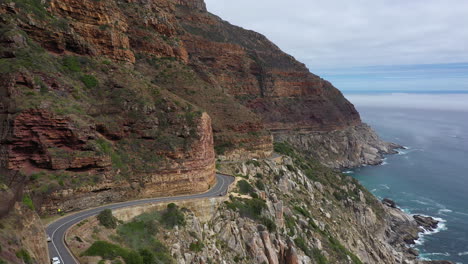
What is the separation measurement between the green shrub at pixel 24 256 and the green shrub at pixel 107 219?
Result: 12.7 m

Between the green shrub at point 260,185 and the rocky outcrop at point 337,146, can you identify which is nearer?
the green shrub at point 260,185

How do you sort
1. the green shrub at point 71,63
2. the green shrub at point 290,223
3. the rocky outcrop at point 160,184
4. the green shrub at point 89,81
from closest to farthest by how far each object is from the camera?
1. the rocky outcrop at point 160,184
2. the green shrub at point 89,81
3. the green shrub at point 71,63
4. the green shrub at point 290,223

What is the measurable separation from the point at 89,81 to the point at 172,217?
19.7 metres

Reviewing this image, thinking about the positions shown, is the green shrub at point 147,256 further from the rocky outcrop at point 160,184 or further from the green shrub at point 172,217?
the rocky outcrop at point 160,184

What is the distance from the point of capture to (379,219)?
6481 cm

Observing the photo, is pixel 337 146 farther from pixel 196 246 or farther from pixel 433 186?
pixel 196 246

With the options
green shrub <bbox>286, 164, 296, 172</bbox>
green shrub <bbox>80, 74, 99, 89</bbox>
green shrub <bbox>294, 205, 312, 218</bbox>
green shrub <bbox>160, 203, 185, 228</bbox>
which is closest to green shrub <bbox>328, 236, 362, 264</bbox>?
green shrub <bbox>294, 205, 312, 218</bbox>

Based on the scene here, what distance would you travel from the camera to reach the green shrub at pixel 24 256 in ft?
42.8

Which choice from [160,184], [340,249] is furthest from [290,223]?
[160,184]

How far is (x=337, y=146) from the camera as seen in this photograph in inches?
4665

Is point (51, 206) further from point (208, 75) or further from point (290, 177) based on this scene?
point (208, 75)

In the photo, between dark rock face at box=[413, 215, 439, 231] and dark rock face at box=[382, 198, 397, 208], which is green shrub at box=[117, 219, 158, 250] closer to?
dark rock face at box=[413, 215, 439, 231]

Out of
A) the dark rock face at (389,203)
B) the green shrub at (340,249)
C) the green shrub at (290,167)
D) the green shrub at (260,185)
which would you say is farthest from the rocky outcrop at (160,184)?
the dark rock face at (389,203)

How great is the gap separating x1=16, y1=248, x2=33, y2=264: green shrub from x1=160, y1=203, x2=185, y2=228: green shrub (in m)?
15.9
